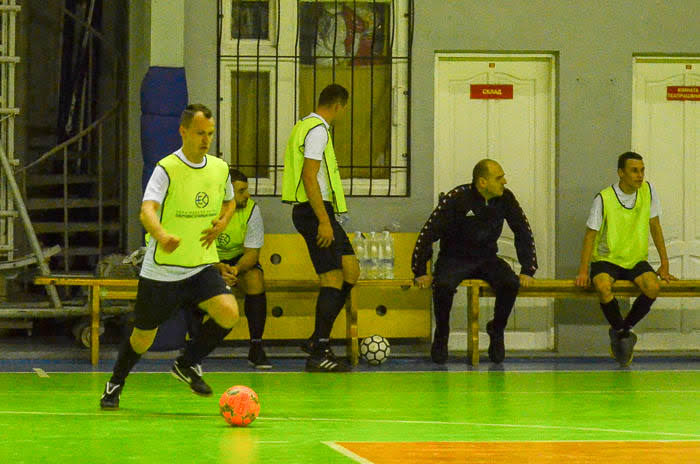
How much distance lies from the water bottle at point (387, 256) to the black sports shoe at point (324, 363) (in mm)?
1318

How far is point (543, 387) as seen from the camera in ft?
29.2

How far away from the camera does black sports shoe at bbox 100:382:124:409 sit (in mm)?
7414

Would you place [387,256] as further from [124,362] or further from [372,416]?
[124,362]

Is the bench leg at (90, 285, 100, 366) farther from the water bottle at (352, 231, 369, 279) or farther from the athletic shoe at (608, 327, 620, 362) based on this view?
the athletic shoe at (608, 327, 620, 362)

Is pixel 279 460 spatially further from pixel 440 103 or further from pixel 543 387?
pixel 440 103

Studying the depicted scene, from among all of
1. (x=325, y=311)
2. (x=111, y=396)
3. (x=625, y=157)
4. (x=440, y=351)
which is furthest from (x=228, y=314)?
(x=625, y=157)

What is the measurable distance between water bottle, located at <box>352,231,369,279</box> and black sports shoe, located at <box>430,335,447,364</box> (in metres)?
0.85

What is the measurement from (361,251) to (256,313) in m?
1.19

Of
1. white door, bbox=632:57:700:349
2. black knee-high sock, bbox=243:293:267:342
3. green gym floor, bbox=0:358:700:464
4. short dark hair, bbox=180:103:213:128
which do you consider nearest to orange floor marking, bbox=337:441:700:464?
green gym floor, bbox=0:358:700:464

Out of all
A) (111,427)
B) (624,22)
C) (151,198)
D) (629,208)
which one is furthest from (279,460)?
(624,22)

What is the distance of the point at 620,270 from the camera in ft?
35.2

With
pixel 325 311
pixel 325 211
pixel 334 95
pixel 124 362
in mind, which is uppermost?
pixel 334 95

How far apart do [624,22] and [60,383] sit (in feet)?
19.5

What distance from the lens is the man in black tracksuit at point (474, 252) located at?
34.4ft
